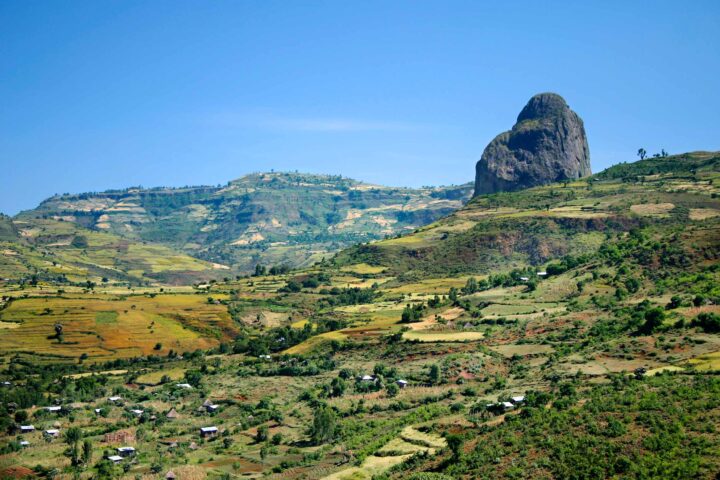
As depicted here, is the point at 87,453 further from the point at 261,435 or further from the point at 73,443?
the point at 261,435

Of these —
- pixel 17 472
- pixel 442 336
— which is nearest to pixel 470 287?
pixel 442 336

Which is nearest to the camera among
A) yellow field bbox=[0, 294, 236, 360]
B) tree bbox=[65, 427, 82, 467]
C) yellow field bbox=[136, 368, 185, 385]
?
tree bbox=[65, 427, 82, 467]

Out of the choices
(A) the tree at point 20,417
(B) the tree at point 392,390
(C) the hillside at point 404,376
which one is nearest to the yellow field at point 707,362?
(C) the hillside at point 404,376

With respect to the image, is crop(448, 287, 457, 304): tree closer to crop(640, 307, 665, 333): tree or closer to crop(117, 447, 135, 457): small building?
crop(640, 307, 665, 333): tree

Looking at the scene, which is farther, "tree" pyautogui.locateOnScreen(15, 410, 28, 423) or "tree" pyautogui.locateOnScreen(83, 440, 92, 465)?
"tree" pyautogui.locateOnScreen(15, 410, 28, 423)

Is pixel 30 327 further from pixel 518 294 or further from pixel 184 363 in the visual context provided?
pixel 518 294

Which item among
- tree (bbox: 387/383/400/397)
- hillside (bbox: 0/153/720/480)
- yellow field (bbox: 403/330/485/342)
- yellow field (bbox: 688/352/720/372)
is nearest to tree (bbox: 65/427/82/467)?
hillside (bbox: 0/153/720/480)

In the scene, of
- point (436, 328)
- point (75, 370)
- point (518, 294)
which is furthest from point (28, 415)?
point (518, 294)

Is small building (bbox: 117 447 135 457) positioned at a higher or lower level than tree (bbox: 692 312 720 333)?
lower
